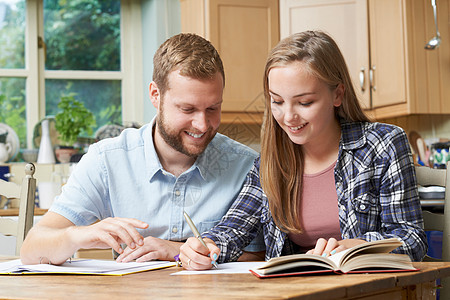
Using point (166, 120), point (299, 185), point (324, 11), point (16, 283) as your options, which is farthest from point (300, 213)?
point (324, 11)

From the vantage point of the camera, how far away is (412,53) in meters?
3.26

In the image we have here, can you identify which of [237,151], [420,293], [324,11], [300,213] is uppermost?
[324,11]

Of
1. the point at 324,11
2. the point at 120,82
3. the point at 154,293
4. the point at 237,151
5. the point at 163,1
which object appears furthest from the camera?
the point at 120,82

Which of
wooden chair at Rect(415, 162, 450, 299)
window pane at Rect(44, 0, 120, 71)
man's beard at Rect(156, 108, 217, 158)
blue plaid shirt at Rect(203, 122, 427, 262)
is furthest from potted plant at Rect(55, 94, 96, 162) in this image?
wooden chair at Rect(415, 162, 450, 299)

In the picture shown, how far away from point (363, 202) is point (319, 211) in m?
0.14

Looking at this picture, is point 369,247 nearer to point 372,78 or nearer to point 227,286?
point 227,286

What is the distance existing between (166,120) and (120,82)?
2665 millimetres

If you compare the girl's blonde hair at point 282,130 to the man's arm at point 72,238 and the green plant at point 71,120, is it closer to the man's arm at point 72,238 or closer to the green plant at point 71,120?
the man's arm at point 72,238

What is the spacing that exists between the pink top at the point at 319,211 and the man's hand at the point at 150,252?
343 mm

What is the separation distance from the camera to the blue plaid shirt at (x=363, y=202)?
1.42m

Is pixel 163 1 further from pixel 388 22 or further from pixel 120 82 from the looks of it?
pixel 388 22

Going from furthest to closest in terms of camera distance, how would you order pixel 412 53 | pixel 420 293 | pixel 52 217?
pixel 412 53 < pixel 52 217 < pixel 420 293

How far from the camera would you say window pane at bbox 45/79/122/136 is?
3996mm

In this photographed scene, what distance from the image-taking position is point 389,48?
336 centimetres
